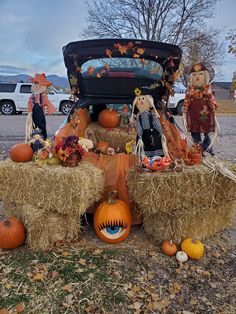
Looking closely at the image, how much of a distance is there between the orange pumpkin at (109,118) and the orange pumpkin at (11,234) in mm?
2397

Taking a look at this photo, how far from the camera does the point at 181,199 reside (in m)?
3.48

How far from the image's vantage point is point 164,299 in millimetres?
2820

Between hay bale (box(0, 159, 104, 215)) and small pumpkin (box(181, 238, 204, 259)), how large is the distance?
111 cm

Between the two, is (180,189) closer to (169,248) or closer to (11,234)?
(169,248)

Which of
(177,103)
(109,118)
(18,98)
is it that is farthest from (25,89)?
(109,118)

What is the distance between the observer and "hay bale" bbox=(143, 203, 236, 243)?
3.60m

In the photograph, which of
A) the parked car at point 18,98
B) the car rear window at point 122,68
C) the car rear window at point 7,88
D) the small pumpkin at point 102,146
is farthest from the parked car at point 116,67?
the car rear window at point 7,88

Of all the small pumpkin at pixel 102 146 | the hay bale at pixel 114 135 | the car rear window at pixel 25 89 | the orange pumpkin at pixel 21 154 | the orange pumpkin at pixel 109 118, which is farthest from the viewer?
the car rear window at pixel 25 89

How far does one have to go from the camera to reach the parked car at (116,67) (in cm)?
417

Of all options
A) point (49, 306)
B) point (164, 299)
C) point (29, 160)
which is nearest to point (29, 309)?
point (49, 306)

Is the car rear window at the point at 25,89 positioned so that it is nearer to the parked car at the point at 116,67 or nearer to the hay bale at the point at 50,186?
the parked car at the point at 116,67

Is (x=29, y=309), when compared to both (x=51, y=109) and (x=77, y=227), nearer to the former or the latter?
(x=77, y=227)

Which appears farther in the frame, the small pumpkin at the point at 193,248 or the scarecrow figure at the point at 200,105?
the scarecrow figure at the point at 200,105

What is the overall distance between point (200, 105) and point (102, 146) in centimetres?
152
